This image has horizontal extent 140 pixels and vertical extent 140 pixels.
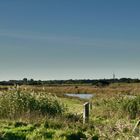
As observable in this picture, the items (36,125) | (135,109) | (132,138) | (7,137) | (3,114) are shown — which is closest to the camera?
(132,138)

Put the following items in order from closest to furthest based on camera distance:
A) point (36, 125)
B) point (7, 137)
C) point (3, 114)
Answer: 1. point (7, 137)
2. point (36, 125)
3. point (3, 114)

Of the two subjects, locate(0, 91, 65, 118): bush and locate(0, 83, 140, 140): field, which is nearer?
locate(0, 83, 140, 140): field

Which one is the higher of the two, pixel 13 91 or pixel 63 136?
pixel 13 91

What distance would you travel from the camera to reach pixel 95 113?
2864 cm

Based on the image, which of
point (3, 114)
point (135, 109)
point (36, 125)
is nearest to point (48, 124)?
point (36, 125)

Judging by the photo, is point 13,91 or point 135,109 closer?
point 13,91

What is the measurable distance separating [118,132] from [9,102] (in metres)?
Answer: 15.2

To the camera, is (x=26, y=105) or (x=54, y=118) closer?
Result: (x=54, y=118)

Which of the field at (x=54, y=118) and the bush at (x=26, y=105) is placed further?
the bush at (x=26, y=105)

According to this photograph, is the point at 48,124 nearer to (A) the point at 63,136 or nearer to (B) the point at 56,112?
(A) the point at 63,136

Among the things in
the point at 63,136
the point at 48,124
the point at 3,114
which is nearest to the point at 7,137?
the point at 63,136

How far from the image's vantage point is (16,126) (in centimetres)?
1880

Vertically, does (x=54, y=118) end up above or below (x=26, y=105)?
below

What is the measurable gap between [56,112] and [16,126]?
18.1 feet
